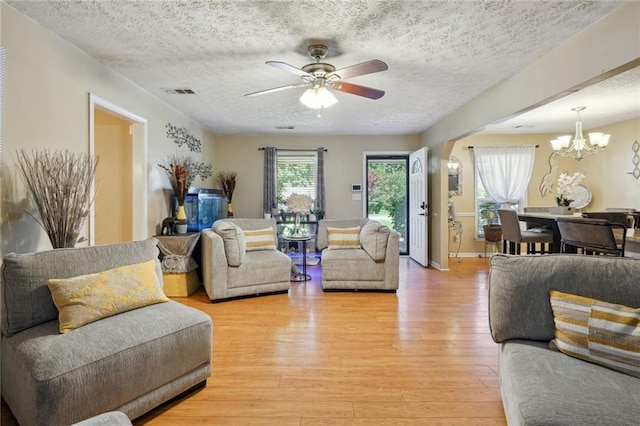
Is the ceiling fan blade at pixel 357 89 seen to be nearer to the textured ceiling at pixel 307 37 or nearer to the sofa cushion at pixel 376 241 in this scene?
the textured ceiling at pixel 307 37

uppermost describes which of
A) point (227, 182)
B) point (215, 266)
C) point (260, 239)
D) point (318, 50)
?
point (318, 50)

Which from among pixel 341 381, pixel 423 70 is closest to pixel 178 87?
pixel 423 70

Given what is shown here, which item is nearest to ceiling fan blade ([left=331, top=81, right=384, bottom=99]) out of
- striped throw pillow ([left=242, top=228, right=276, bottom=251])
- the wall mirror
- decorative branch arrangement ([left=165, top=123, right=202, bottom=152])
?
striped throw pillow ([left=242, top=228, right=276, bottom=251])

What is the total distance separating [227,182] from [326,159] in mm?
1953

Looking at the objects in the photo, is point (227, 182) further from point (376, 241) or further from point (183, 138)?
point (376, 241)

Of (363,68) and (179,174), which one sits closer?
(363,68)

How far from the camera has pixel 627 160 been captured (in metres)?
5.08

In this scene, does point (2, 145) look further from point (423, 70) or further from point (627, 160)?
point (627, 160)

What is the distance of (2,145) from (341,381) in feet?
8.65

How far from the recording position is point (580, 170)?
591cm

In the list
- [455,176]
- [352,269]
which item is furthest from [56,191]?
[455,176]

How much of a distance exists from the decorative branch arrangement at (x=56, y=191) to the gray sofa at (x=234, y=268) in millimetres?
1414

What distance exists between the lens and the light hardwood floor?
171 cm

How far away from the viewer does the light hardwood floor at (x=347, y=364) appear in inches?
67.4
